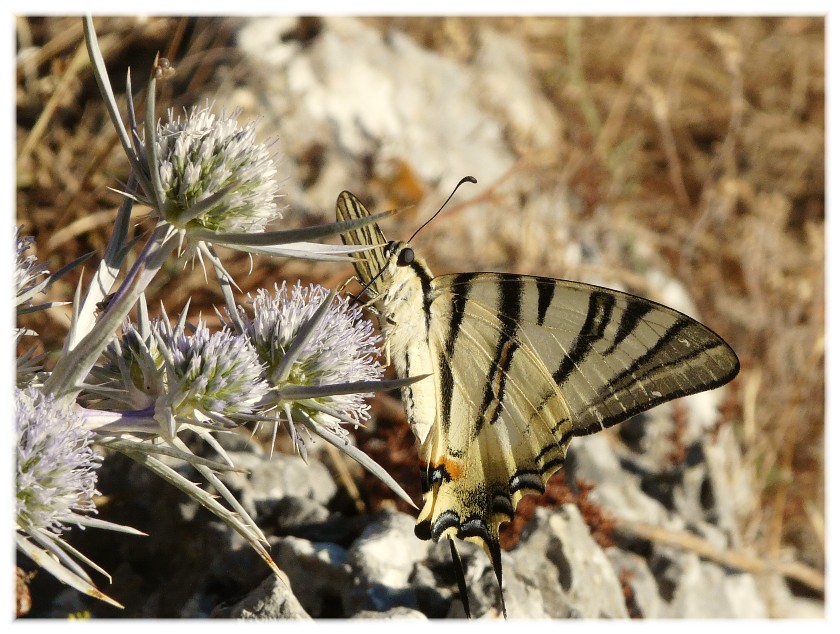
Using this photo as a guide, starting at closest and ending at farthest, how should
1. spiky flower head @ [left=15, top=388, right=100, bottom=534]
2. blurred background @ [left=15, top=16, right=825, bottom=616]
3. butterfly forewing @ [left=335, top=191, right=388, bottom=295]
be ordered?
1. spiky flower head @ [left=15, top=388, right=100, bottom=534]
2. butterfly forewing @ [left=335, top=191, right=388, bottom=295]
3. blurred background @ [left=15, top=16, right=825, bottom=616]

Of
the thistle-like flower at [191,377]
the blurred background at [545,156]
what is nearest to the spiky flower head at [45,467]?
the thistle-like flower at [191,377]

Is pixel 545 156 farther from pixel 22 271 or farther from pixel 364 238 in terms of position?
pixel 22 271

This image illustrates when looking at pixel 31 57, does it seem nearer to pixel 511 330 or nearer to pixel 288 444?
pixel 288 444

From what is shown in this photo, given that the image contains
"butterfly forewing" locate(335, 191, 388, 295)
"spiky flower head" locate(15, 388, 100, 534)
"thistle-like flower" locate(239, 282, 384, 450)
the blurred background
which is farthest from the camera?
the blurred background


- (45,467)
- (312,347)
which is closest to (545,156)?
(312,347)

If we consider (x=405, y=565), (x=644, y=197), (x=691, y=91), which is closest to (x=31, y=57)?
(x=405, y=565)

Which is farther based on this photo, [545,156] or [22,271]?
[545,156]

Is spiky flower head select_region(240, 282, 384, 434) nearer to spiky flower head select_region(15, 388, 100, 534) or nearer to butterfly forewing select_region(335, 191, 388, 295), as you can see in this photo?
butterfly forewing select_region(335, 191, 388, 295)

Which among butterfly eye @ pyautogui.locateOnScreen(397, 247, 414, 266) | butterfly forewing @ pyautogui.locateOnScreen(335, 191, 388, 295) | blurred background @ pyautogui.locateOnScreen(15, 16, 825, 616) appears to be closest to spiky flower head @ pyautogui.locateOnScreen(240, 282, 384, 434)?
butterfly forewing @ pyautogui.locateOnScreen(335, 191, 388, 295)
